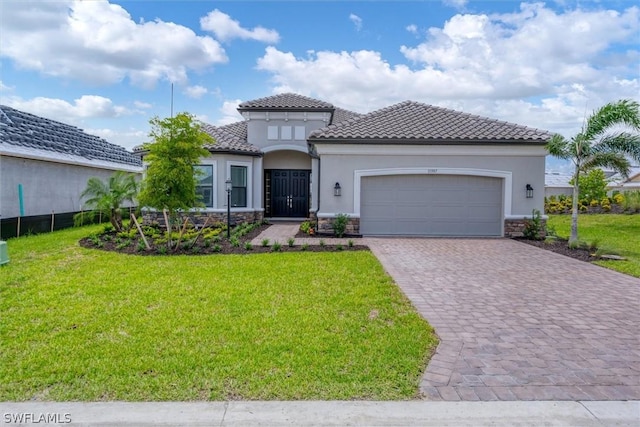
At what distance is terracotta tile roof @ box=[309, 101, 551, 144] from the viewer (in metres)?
13.3

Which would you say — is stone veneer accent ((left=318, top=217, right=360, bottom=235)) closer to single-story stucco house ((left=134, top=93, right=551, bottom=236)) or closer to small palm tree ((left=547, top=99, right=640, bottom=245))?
single-story stucco house ((left=134, top=93, right=551, bottom=236))

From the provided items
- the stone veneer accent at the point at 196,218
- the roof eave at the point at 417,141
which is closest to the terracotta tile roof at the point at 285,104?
the stone veneer accent at the point at 196,218

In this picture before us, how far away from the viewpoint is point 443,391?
11.7 feet

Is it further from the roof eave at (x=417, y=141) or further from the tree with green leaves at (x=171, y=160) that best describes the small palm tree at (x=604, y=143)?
the tree with green leaves at (x=171, y=160)

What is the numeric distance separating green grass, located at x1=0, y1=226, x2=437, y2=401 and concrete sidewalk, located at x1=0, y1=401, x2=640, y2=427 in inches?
5.2

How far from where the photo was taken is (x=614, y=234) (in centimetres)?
1529

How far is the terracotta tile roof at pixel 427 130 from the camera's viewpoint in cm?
1332

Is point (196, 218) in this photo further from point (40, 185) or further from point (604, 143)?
point (604, 143)

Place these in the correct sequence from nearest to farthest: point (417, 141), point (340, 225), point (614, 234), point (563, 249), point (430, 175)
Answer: point (563, 249) → point (340, 225) → point (417, 141) → point (430, 175) → point (614, 234)

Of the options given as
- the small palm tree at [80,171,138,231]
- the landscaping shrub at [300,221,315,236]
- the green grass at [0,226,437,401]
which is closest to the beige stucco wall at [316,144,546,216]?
the landscaping shrub at [300,221,315,236]

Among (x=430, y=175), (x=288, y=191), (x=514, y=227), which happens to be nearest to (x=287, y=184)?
(x=288, y=191)

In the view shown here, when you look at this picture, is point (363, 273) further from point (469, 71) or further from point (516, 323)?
point (469, 71)

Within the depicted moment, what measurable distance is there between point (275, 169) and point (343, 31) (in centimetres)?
781
